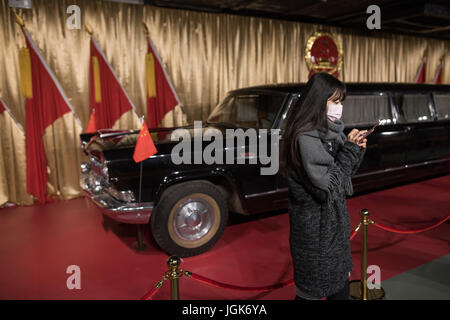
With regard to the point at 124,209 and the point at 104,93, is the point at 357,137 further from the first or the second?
the point at 104,93

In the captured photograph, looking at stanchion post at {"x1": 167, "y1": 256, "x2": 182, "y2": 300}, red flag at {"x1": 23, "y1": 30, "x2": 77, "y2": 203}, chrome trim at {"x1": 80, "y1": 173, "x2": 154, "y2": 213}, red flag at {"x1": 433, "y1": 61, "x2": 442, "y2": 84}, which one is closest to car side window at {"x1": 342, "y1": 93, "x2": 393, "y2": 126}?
chrome trim at {"x1": 80, "y1": 173, "x2": 154, "y2": 213}

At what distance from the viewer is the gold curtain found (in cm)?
547

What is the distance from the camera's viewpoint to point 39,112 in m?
5.54

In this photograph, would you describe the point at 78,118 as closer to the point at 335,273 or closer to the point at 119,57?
the point at 119,57

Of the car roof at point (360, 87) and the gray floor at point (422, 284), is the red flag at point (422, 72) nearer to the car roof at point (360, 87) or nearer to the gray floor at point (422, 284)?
the car roof at point (360, 87)

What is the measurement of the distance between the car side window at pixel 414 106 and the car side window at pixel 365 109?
30 centimetres

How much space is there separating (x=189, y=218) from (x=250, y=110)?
158cm

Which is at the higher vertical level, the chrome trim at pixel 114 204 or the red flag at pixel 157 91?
the red flag at pixel 157 91

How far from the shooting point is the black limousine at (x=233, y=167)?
3.25 meters

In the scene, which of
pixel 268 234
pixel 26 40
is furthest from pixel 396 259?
pixel 26 40

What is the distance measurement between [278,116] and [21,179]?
4331 millimetres

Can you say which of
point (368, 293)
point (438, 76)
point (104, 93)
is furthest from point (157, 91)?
point (438, 76)

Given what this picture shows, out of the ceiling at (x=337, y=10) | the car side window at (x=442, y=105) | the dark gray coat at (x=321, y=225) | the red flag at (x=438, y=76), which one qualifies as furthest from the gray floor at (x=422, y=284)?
the red flag at (x=438, y=76)

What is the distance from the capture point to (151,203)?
3.27 m
